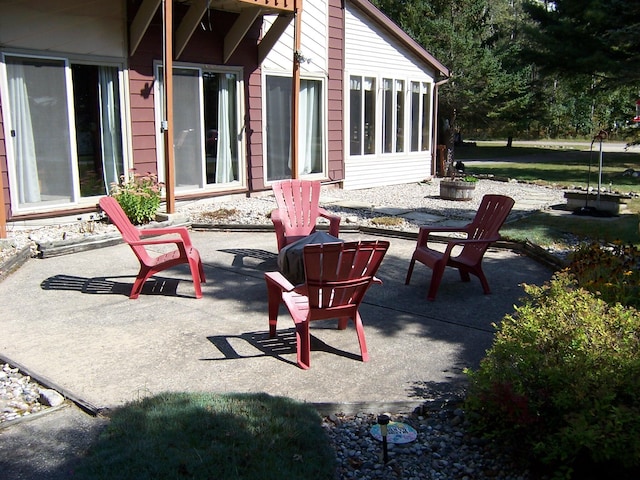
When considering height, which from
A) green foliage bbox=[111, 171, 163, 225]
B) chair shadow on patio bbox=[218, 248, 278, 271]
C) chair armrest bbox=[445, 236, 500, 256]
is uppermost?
green foliage bbox=[111, 171, 163, 225]

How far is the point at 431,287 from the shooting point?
5605 millimetres

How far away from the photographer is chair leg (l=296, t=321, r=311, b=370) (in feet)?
13.3

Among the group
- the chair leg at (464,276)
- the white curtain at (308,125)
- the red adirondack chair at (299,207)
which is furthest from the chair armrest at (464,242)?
the white curtain at (308,125)

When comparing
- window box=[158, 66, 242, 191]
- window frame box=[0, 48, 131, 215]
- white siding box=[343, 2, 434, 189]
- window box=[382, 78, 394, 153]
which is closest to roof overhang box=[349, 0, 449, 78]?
white siding box=[343, 2, 434, 189]

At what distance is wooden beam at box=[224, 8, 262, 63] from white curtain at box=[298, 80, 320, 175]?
2.05m

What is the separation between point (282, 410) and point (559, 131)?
42842 millimetres

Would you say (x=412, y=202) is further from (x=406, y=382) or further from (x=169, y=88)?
(x=406, y=382)

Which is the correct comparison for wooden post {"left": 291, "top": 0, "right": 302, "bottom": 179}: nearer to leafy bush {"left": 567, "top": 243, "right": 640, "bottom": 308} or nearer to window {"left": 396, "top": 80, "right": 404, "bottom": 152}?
window {"left": 396, "top": 80, "right": 404, "bottom": 152}

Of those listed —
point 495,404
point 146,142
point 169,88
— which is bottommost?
point 495,404

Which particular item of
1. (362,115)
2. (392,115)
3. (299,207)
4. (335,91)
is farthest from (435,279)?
(392,115)

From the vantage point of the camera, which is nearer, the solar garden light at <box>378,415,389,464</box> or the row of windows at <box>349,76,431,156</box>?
the solar garden light at <box>378,415,389,464</box>

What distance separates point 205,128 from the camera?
1061 cm

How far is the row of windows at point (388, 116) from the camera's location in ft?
44.3

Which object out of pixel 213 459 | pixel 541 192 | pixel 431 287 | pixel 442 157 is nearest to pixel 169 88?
pixel 431 287
